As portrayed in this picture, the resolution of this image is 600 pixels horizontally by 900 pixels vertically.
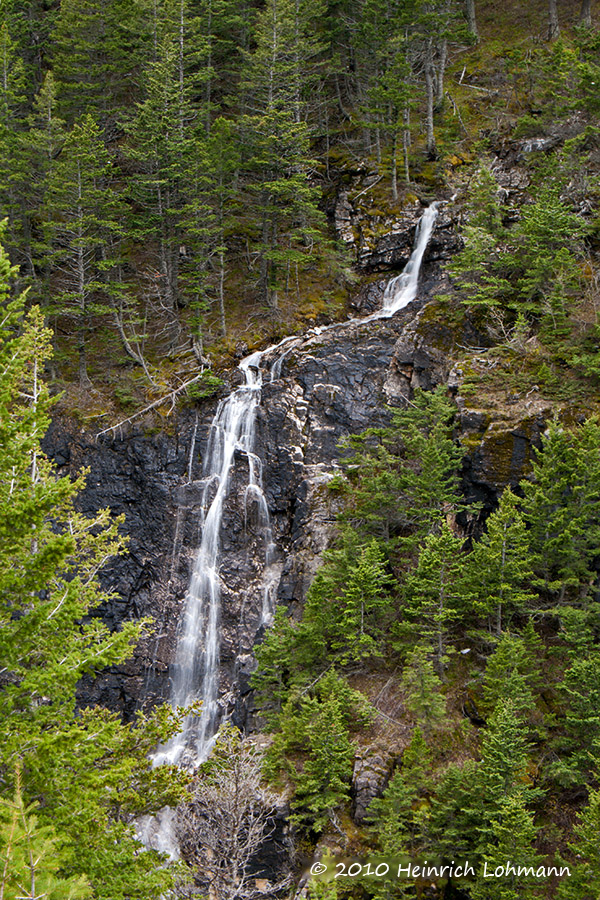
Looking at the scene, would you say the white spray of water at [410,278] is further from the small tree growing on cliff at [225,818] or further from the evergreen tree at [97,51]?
the small tree growing on cliff at [225,818]

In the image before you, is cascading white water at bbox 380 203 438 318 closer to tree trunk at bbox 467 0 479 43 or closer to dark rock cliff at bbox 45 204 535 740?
dark rock cliff at bbox 45 204 535 740

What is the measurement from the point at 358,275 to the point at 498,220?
22.7 ft

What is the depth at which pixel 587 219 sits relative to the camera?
24.0 metres

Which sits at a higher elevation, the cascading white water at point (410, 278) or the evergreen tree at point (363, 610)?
the cascading white water at point (410, 278)

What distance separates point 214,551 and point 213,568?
594 mm

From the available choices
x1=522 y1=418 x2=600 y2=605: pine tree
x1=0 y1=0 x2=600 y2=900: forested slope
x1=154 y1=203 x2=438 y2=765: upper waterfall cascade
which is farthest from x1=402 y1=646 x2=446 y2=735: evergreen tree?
x1=154 y1=203 x2=438 y2=765: upper waterfall cascade

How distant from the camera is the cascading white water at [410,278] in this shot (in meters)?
26.6

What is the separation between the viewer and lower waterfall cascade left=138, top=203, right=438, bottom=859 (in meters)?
19.8

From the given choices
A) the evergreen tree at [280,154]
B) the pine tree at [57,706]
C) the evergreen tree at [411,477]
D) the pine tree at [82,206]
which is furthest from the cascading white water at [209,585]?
the pine tree at [57,706]

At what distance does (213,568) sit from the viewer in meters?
22.7

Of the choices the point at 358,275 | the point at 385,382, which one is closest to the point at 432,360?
the point at 385,382

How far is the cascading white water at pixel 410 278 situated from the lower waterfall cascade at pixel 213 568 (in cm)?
5

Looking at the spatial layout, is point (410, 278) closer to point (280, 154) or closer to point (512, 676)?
point (280, 154)

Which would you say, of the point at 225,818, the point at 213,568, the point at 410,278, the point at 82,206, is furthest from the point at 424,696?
the point at 82,206
